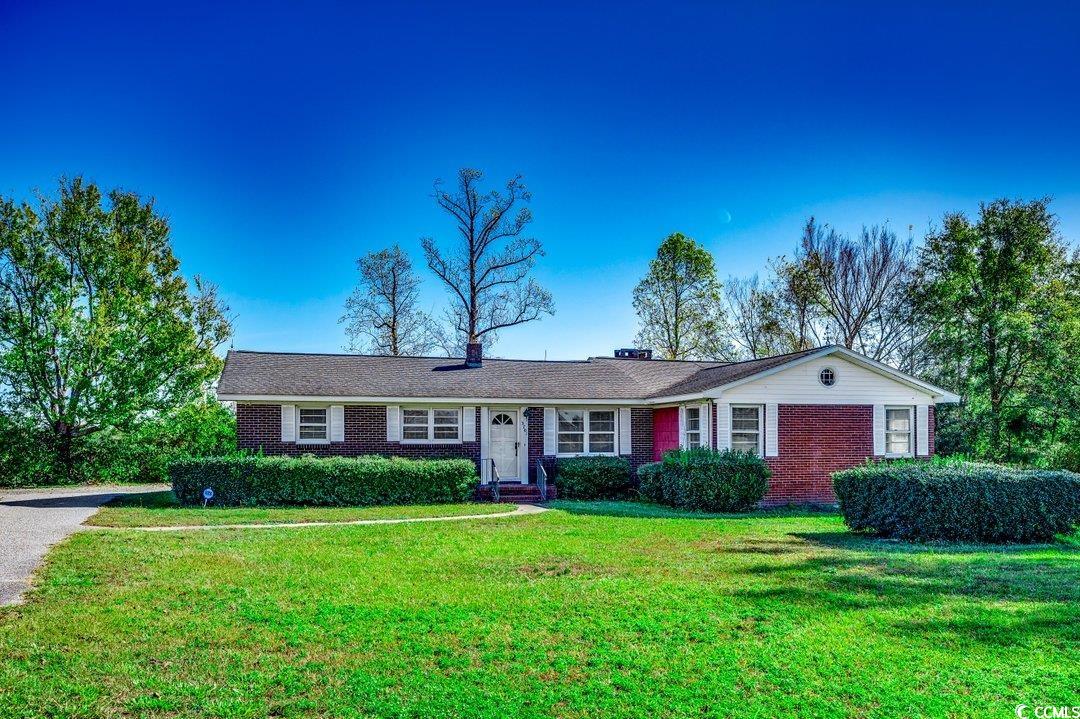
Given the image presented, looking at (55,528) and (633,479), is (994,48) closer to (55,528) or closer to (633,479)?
(633,479)

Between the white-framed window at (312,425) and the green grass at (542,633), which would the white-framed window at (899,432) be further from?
the white-framed window at (312,425)

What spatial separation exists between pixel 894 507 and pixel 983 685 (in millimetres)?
7647

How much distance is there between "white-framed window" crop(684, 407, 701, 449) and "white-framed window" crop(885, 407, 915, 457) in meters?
4.87

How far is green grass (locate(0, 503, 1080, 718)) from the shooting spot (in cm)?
498

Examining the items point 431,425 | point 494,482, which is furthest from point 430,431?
point 494,482

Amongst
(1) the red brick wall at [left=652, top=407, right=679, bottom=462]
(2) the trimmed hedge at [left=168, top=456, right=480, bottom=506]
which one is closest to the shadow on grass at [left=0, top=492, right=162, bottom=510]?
(2) the trimmed hedge at [left=168, top=456, right=480, bottom=506]

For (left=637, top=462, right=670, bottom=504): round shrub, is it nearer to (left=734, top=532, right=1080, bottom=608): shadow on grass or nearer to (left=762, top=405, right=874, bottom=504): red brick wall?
(left=762, top=405, right=874, bottom=504): red brick wall

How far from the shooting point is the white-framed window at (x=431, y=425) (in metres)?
20.7

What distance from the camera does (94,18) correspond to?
488 inches

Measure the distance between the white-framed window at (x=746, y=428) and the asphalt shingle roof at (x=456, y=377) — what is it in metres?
0.89

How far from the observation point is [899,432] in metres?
20.1

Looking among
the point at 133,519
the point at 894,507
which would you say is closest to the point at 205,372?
the point at 133,519

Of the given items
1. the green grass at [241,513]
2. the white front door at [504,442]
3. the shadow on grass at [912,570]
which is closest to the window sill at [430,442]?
the white front door at [504,442]

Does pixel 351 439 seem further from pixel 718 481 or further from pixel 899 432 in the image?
pixel 899 432
